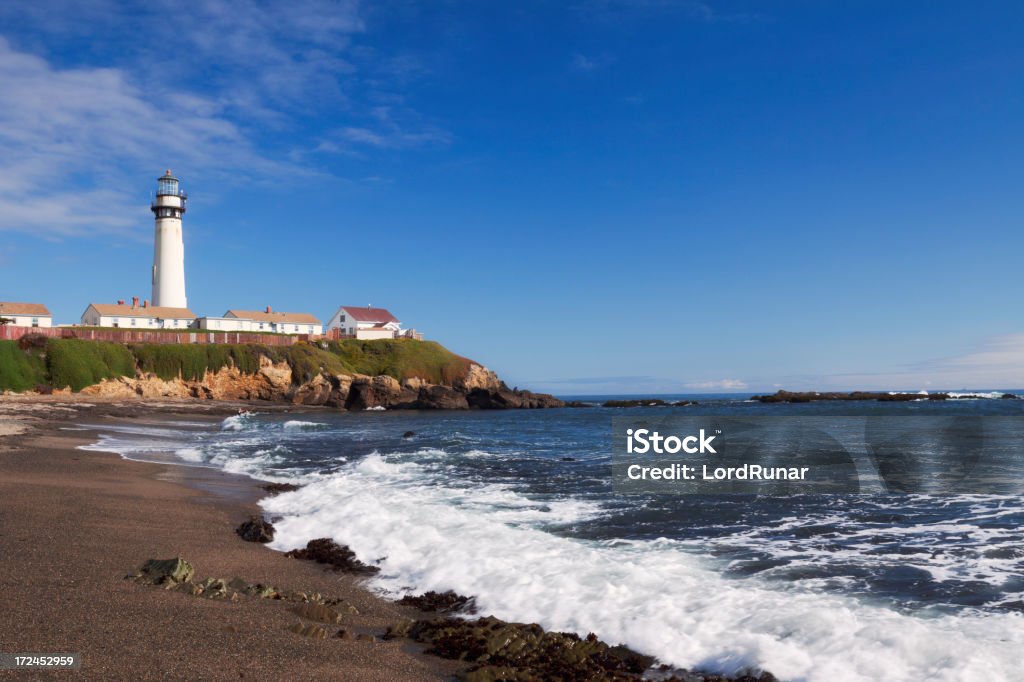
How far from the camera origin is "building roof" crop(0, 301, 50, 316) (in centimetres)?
7231

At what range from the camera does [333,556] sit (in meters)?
10.0

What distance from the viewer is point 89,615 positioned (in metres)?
6.11

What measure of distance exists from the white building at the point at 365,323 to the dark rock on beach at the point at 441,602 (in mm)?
85172

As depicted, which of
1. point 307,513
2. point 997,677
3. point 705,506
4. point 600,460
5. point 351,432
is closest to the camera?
point 997,677

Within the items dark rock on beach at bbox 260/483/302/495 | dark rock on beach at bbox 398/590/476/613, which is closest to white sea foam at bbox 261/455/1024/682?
dark rock on beach at bbox 398/590/476/613

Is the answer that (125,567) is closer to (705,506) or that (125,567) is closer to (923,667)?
(923,667)

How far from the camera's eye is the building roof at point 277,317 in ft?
280

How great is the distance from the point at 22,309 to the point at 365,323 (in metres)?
38.3

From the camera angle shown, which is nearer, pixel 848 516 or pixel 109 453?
pixel 848 516

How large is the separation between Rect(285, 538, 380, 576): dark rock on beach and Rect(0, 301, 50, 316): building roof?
79.3 metres

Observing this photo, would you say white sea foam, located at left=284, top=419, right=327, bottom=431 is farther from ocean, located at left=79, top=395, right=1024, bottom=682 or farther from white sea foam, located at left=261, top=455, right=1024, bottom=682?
white sea foam, located at left=261, top=455, right=1024, bottom=682

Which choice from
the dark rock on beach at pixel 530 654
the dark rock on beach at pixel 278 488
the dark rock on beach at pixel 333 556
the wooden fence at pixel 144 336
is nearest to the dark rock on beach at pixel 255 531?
the dark rock on beach at pixel 333 556

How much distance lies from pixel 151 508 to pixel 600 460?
15.2m

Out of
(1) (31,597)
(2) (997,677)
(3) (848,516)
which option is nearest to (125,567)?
(1) (31,597)
